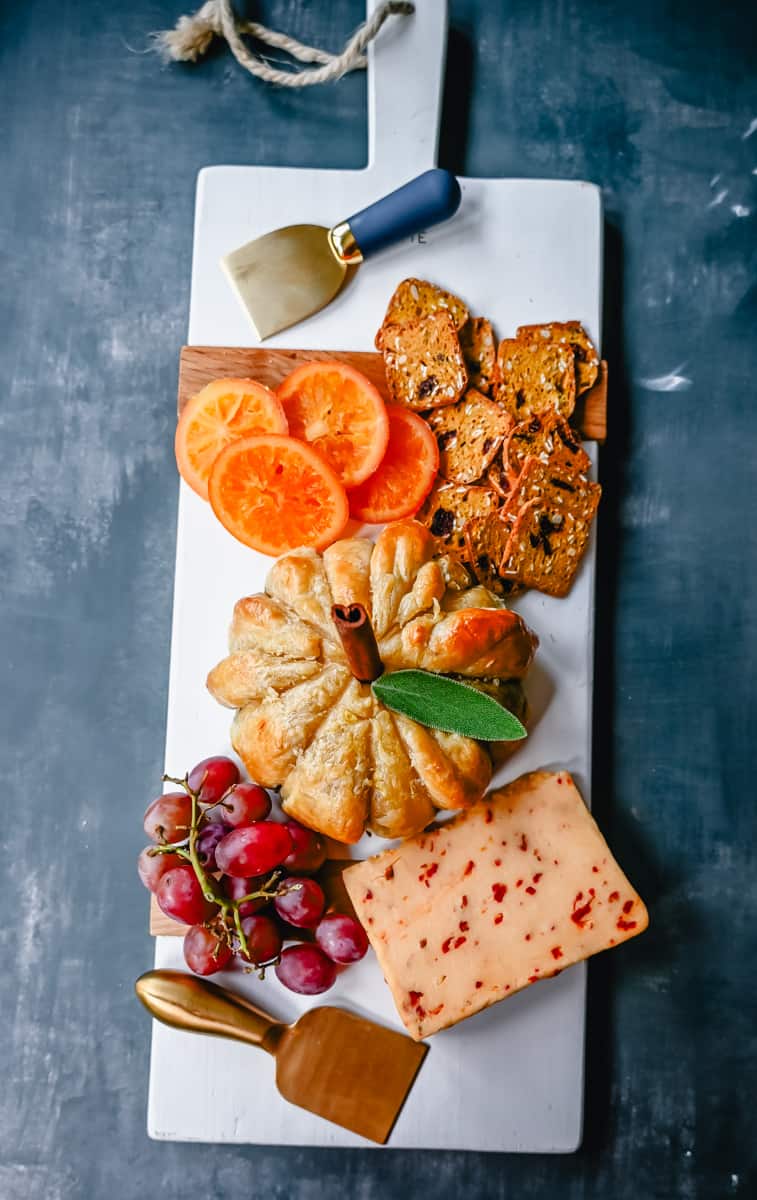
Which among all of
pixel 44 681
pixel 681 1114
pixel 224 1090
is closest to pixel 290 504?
pixel 44 681

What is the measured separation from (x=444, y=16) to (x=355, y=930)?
1.98 m

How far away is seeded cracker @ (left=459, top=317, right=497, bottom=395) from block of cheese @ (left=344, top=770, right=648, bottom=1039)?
859 millimetres

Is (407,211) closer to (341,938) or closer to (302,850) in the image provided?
(302,850)

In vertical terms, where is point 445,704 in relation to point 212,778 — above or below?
above

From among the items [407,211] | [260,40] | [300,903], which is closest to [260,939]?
[300,903]

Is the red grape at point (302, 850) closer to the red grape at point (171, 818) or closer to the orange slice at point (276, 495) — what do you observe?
the red grape at point (171, 818)

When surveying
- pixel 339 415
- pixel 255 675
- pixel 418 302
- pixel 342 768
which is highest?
pixel 418 302

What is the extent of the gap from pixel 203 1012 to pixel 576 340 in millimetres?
1605

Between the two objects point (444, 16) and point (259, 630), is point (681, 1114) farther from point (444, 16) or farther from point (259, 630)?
point (444, 16)

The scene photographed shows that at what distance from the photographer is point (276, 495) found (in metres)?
2.20

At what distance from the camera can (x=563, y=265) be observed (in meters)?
2.41

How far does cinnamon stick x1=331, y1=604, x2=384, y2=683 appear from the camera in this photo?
61.1 inches

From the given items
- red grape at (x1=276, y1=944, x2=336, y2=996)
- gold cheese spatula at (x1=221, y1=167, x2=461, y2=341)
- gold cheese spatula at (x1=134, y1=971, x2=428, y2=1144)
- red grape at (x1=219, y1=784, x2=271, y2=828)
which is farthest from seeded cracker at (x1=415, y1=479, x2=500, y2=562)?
gold cheese spatula at (x1=134, y1=971, x2=428, y2=1144)

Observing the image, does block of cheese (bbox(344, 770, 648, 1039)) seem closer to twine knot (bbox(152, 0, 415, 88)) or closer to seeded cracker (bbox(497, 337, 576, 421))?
seeded cracker (bbox(497, 337, 576, 421))
